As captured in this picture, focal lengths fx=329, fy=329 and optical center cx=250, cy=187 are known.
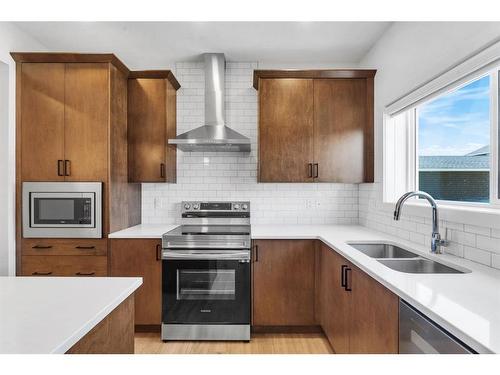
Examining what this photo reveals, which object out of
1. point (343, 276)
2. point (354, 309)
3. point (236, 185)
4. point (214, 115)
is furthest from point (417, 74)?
point (236, 185)

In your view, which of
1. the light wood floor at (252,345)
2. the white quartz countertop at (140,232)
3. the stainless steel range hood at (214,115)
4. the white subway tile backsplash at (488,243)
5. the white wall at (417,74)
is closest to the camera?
the white subway tile backsplash at (488,243)

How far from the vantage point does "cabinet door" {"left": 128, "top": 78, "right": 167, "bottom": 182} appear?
3.09 metres

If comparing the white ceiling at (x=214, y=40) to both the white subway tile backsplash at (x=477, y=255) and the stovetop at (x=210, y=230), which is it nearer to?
the stovetop at (x=210, y=230)

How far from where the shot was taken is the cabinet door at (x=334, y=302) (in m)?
2.09

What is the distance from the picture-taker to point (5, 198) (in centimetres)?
264

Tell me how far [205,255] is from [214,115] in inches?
55.6

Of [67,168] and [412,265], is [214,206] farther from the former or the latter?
[412,265]

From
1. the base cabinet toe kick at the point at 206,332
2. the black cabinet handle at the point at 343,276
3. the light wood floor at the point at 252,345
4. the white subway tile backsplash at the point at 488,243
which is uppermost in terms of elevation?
the white subway tile backsplash at the point at 488,243

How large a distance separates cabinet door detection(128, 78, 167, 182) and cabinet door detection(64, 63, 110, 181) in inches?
16.7

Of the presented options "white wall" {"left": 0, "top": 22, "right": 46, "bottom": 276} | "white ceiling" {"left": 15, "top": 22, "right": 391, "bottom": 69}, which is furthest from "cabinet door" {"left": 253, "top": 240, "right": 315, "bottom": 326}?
Result: "white wall" {"left": 0, "top": 22, "right": 46, "bottom": 276}

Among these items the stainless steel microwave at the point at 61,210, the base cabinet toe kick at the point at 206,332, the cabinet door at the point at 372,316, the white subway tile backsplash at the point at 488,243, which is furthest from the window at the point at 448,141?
the stainless steel microwave at the point at 61,210

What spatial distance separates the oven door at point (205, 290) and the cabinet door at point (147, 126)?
0.91 m

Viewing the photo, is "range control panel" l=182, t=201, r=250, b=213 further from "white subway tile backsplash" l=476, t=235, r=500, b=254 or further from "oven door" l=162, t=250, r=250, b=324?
"white subway tile backsplash" l=476, t=235, r=500, b=254
